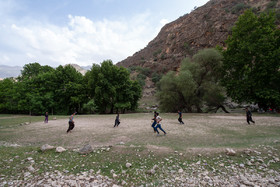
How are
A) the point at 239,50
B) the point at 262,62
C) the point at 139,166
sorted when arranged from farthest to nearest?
the point at 239,50 → the point at 262,62 → the point at 139,166

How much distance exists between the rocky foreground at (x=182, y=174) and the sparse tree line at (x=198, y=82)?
66.7ft

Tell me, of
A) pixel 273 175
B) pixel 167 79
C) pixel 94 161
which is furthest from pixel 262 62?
pixel 94 161

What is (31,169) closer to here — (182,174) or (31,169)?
(31,169)

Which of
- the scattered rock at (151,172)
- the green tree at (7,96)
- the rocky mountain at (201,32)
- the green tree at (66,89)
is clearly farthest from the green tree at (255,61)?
the green tree at (7,96)

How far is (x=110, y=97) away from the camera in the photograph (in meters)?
34.3

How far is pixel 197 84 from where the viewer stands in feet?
93.2

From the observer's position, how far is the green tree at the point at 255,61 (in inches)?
874

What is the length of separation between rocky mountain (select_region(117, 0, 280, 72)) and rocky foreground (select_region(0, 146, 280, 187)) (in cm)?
7192

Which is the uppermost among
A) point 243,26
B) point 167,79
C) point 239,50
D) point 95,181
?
point 243,26

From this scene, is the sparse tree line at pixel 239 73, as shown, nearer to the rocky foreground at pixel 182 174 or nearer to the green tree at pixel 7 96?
the rocky foreground at pixel 182 174

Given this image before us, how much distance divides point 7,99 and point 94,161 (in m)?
45.0

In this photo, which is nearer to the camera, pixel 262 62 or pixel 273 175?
pixel 273 175

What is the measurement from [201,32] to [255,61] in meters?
62.7

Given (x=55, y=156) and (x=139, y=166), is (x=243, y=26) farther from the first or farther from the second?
(x=55, y=156)
